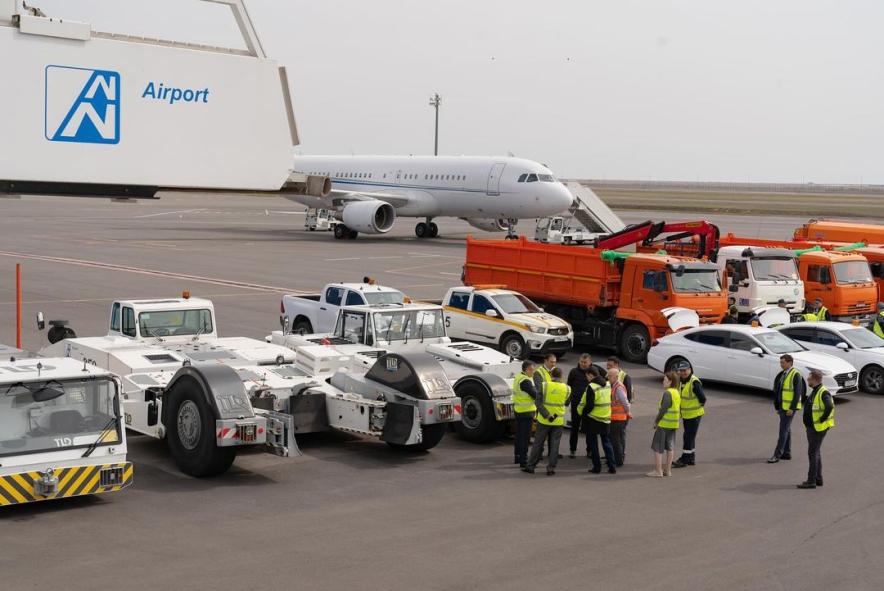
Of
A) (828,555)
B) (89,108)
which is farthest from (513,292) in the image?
(89,108)

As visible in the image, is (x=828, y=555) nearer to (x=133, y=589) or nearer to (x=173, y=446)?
(x=133, y=589)

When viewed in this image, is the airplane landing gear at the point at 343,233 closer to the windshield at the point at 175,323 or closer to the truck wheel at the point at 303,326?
the truck wheel at the point at 303,326

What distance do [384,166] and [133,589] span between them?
50.0 meters

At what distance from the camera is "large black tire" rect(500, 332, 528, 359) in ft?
79.4

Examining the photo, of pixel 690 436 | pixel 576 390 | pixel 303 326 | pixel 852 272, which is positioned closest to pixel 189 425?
pixel 576 390

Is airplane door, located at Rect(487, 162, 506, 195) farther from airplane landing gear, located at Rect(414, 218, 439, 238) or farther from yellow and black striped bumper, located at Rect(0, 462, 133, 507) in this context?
yellow and black striped bumper, located at Rect(0, 462, 133, 507)

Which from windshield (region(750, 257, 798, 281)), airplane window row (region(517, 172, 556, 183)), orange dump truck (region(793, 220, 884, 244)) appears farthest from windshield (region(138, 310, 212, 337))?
airplane window row (region(517, 172, 556, 183))

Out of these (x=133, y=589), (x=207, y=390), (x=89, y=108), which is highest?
(x=89, y=108)

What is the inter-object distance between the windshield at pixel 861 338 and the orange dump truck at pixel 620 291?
3169 mm

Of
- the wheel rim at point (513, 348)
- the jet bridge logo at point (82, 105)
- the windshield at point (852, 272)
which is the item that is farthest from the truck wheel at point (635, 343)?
the jet bridge logo at point (82, 105)

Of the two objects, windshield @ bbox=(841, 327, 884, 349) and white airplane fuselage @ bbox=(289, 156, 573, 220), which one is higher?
white airplane fuselage @ bbox=(289, 156, 573, 220)

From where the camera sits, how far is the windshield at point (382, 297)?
76.9ft

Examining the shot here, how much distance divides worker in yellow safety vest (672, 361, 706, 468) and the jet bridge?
10.4 meters

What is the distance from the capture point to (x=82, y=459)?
39.3ft
